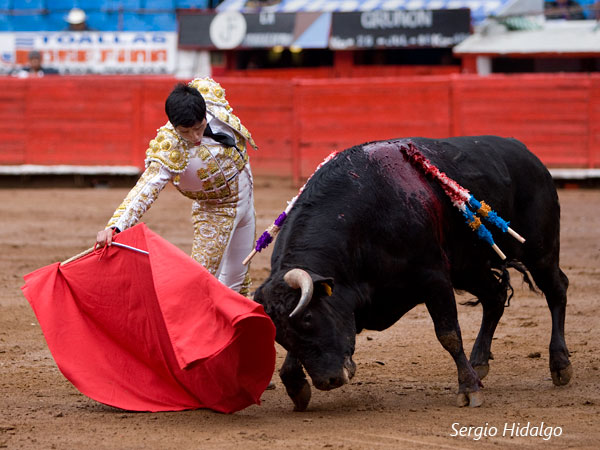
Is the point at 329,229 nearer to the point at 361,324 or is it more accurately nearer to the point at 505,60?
the point at 361,324

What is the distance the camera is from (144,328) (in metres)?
3.75

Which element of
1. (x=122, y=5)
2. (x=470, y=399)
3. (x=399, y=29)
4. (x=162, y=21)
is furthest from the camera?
(x=122, y=5)

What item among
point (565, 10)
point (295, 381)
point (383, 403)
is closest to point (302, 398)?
point (295, 381)

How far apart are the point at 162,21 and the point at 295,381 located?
1379 centimetres

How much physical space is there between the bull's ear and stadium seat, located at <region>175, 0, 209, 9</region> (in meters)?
14.0

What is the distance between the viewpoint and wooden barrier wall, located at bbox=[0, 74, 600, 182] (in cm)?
1156

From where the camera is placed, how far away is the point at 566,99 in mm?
11516

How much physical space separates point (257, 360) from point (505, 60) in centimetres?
1198

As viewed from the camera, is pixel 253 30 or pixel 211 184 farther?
pixel 253 30

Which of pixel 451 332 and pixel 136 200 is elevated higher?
pixel 136 200

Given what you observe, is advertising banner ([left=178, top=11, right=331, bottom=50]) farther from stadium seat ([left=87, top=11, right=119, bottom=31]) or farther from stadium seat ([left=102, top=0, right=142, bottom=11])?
stadium seat ([left=87, top=11, right=119, bottom=31])

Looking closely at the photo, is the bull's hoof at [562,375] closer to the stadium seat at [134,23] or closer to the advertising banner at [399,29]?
the advertising banner at [399,29]

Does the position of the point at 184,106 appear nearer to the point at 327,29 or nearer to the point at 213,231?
the point at 213,231

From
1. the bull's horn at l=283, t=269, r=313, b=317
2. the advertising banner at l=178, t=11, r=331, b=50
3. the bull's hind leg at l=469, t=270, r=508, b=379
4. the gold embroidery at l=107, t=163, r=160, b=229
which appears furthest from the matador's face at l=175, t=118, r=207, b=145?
the advertising banner at l=178, t=11, r=331, b=50
